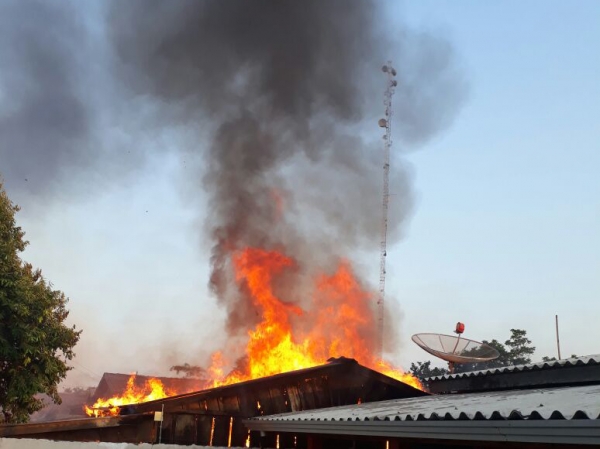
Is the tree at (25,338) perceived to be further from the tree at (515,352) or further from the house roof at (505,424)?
the tree at (515,352)

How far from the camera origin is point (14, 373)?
1430 cm

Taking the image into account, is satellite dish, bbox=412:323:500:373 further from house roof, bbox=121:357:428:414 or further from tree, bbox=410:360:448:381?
tree, bbox=410:360:448:381

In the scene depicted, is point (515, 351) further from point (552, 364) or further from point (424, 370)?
point (552, 364)

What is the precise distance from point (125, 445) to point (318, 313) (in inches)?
525

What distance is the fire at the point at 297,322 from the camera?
60.2ft

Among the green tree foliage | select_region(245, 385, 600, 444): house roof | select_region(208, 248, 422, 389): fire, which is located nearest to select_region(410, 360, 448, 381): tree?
the green tree foliage

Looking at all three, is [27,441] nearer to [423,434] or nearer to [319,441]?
[319,441]

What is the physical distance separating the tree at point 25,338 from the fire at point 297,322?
18.8ft

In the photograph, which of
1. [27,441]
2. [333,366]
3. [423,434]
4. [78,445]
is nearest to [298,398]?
[333,366]

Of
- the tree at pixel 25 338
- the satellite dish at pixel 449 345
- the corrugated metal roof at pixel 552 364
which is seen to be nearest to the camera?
the corrugated metal roof at pixel 552 364

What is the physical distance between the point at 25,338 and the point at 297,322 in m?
10.7

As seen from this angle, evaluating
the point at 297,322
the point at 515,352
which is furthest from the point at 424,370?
the point at 297,322

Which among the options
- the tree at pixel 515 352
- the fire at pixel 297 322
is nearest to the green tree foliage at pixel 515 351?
the tree at pixel 515 352

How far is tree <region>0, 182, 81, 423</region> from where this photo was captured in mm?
14102
